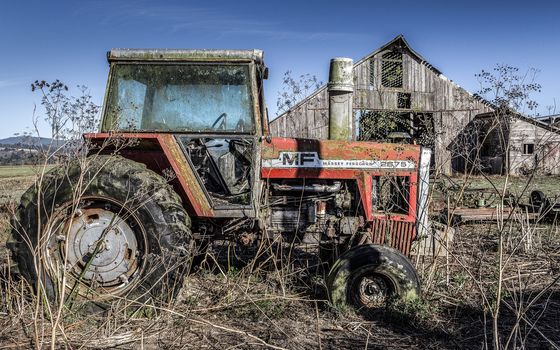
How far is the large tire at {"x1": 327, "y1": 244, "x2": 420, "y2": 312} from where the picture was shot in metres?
3.89

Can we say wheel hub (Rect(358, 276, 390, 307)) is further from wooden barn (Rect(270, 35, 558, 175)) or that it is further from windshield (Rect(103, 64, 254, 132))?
wooden barn (Rect(270, 35, 558, 175))

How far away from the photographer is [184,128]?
4.30m

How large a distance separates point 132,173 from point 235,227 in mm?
1006

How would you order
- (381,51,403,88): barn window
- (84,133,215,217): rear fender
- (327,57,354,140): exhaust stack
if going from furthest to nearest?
(381,51,403,88): barn window < (327,57,354,140): exhaust stack < (84,133,215,217): rear fender

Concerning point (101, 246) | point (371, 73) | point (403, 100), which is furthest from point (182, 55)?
point (403, 100)

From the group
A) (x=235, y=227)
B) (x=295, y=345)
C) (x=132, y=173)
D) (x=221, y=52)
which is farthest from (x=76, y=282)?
(x=221, y=52)

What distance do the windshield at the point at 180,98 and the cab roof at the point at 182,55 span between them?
0.06 metres

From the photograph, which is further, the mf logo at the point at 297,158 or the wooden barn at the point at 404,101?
the wooden barn at the point at 404,101

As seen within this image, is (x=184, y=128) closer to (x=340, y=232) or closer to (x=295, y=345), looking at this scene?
(x=340, y=232)

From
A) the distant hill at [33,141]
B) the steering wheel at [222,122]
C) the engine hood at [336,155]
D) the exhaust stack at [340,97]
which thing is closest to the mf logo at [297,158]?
the engine hood at [336,155]

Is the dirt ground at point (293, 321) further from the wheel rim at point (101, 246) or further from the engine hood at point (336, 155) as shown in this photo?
the engine hood at point (336, 155)

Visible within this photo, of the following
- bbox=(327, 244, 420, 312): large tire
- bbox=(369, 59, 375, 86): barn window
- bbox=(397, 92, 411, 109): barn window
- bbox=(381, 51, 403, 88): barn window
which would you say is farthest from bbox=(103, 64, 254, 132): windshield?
bbox=(397, 92, 411, 109): barn window

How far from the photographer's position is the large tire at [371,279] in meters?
3.89

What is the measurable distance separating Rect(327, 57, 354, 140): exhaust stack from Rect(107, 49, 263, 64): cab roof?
0.74m
